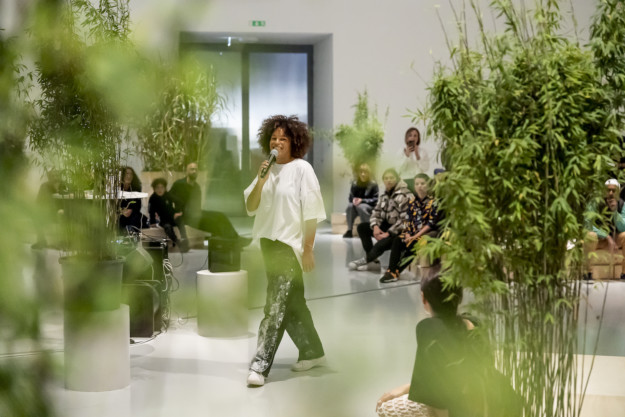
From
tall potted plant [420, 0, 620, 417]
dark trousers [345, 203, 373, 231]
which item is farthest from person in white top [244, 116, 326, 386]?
tall potted plant [420, 0, 620, 417]

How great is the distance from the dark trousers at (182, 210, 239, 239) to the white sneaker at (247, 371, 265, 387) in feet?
8.62

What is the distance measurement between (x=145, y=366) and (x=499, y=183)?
2.51 meters

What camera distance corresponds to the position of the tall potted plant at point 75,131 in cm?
21

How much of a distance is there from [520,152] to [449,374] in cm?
43

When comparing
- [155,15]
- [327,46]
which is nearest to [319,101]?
[327,46]

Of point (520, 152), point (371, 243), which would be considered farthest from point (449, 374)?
point (371, 243)

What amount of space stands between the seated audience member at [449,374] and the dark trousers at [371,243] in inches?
163

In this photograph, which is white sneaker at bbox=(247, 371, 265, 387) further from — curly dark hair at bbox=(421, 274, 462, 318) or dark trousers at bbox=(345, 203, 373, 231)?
curly dark hair at bbox=(421, 274, 462, 318)

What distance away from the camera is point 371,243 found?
6875 millimetres

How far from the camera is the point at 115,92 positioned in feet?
0.68

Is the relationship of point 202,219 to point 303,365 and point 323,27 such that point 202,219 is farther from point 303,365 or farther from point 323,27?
point 303,365

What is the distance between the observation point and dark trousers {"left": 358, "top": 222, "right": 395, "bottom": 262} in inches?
254

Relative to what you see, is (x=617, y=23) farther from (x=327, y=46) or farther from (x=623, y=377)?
(x=623, y=377)

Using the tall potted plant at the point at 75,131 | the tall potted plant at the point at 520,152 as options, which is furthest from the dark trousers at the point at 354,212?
the tall potted plant at the point at 75,131
